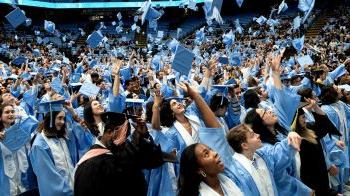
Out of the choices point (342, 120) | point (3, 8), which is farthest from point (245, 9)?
point (342, 120)

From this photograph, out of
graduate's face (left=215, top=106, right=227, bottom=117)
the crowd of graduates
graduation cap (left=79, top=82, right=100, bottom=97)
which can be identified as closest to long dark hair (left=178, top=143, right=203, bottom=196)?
the crowd of graduates

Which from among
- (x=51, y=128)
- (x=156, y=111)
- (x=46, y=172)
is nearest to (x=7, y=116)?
(x=51, y=128)

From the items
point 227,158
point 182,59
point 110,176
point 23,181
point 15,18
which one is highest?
point 15,18

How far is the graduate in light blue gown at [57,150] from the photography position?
12.1 ft

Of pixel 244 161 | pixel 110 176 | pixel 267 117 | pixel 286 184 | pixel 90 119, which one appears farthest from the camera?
pixel 90 119

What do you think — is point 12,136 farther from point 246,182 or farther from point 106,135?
point 246,182

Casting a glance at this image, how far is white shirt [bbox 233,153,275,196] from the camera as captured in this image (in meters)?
3.13

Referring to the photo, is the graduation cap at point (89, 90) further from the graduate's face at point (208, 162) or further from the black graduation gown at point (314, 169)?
the graduate's face at point (208, 162)

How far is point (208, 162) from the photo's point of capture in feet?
8.95

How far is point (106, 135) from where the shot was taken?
8.94ft

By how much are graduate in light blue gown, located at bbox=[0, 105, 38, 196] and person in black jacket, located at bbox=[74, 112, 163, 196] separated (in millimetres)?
1392

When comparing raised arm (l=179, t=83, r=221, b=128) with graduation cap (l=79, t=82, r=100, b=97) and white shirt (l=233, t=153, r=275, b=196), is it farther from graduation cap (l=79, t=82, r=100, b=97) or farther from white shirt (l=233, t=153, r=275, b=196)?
graduation cap (l=79, t=82, r=100, b=97)

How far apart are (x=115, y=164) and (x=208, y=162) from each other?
1.97 feet

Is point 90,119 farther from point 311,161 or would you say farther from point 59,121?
point 311,161
